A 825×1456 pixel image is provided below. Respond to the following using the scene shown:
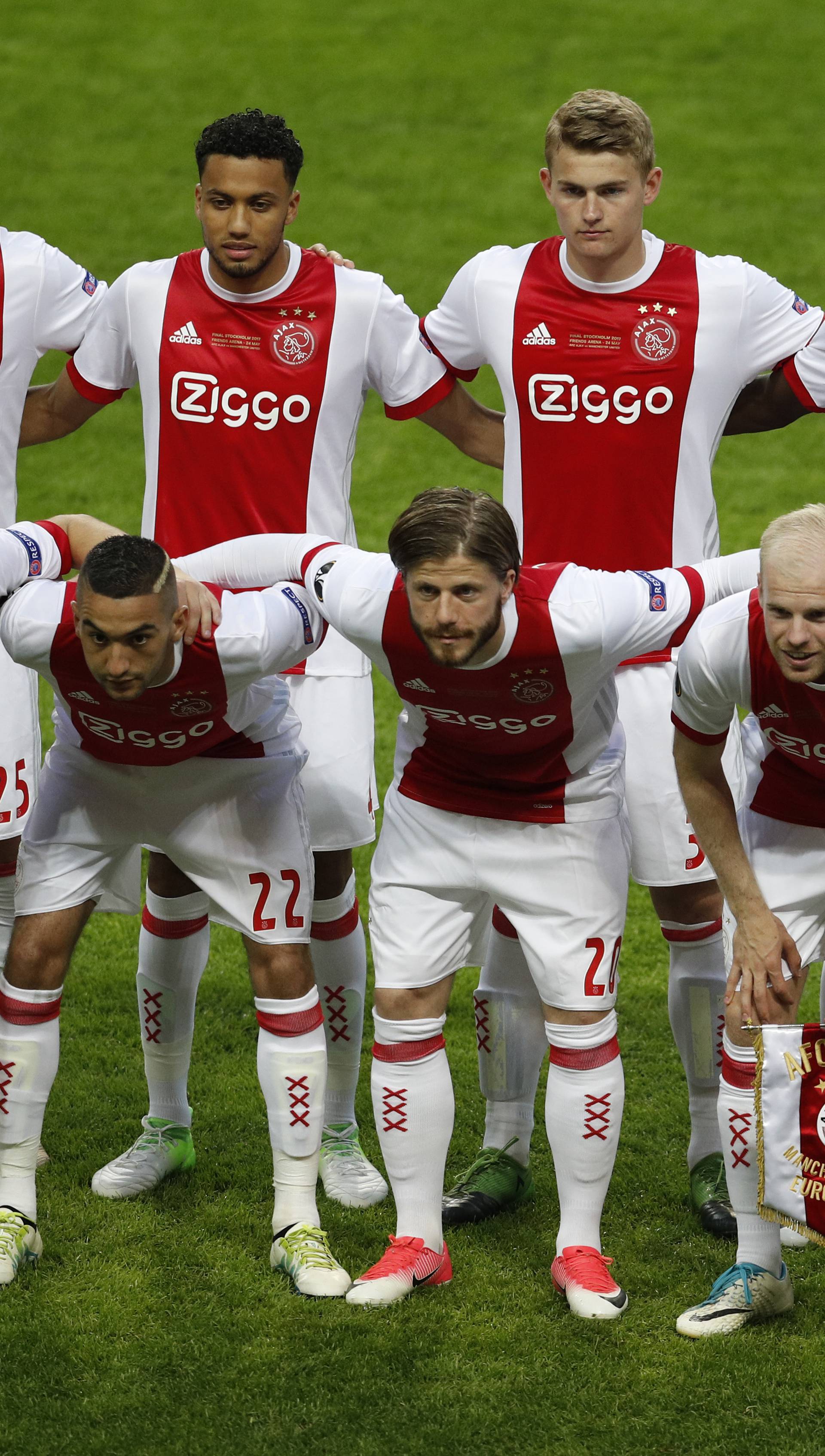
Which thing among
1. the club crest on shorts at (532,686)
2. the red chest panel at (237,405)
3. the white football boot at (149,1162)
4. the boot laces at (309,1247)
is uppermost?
the red chest panel at (237,405)

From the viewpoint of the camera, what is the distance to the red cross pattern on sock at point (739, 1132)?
167 inches

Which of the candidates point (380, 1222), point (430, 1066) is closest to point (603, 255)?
point (430, 1066)

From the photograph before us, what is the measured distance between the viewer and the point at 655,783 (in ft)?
15.5

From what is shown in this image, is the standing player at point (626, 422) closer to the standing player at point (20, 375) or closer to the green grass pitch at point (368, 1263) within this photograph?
the green grass pitch at point (368, 1263)

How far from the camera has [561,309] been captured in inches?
190

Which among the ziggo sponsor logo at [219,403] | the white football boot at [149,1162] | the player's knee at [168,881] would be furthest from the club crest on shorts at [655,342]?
the white football boot at [149,1162]

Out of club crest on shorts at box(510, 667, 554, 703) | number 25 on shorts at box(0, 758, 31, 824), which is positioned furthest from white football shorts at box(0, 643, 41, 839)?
club crest on shorts at box(510, 667, 554, 703)

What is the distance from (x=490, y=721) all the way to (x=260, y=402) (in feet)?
4.03

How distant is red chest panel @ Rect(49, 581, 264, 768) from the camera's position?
4211mm

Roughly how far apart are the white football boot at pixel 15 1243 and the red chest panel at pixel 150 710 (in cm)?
118

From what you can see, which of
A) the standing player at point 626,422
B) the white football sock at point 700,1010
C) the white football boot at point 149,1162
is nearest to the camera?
the standing player at point 626,422

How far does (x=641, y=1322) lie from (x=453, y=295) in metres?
2.78

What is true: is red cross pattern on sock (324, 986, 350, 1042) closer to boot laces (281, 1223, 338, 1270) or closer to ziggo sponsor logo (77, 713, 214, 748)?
boot laces (281, 1223, 338, 1270)

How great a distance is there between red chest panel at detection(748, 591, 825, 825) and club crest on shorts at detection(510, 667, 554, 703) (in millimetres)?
469
